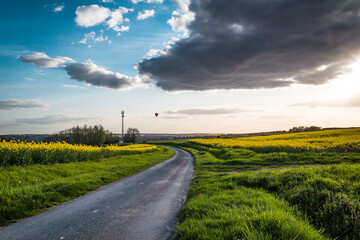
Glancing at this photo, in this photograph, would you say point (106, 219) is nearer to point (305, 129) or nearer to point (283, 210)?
point (283, 210)

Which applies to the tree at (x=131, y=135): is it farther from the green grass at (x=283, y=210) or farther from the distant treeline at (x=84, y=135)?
the green grass at (x=283, y=210)

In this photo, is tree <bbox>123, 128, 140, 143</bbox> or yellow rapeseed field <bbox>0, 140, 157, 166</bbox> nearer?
yellow rapeseed field <bbox>0, 140, 157, 166</bbox>

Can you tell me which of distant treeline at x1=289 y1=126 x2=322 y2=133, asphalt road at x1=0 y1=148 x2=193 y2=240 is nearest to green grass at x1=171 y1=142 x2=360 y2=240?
asphalt road at x1=0 y1=148 x2=193 y2=240

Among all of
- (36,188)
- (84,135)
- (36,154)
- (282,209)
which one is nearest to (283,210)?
(282,209)

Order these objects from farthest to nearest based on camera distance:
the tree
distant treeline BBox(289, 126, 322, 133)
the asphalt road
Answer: the tree < distant treeline BBox(289, 126, 322, 133) < the asphalt road

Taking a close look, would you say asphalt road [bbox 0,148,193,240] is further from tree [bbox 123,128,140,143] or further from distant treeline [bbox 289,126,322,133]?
tree [bbox 123,128,140,143]

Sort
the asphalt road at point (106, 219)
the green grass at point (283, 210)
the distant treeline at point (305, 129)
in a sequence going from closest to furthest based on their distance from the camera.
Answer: the green grass at point (283, 210) → the asphalt road at point (106, 219) → the distant treeline at point (305, 129)

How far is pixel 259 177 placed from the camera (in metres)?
9.45

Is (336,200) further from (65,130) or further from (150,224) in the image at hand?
(65,130)

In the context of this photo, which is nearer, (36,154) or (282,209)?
(282,209)

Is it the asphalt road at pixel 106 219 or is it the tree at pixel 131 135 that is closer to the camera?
the asphalt road at pixel 106 219

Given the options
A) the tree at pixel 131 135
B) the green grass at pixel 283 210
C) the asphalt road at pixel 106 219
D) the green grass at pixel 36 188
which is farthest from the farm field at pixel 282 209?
the tree at pixel 131 135

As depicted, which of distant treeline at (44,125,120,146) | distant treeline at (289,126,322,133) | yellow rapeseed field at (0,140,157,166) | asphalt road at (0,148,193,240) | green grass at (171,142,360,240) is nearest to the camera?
green grass at (171,142,360,240)

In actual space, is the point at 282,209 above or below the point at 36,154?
below
